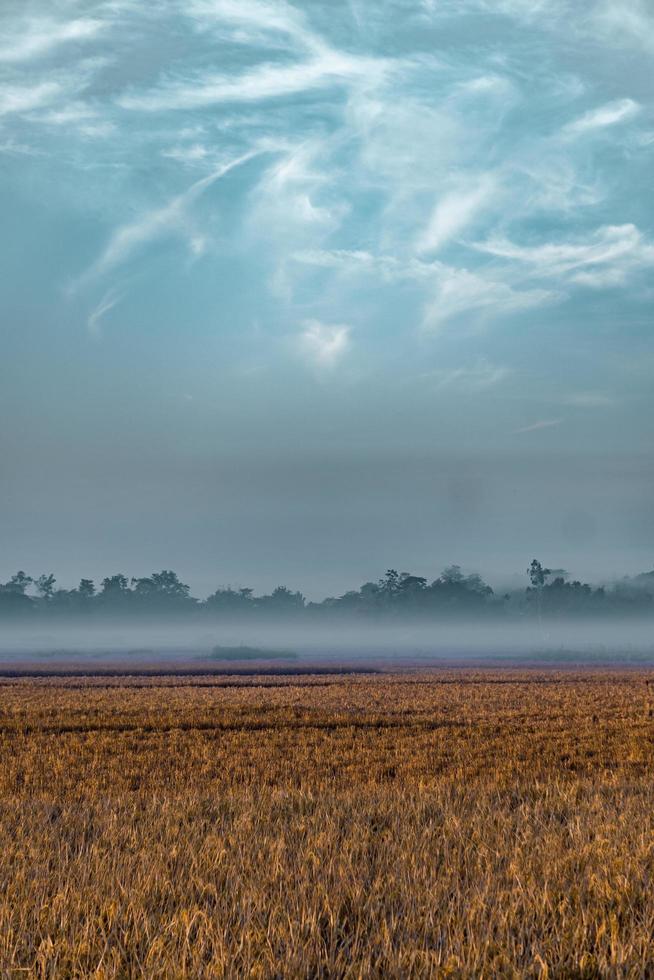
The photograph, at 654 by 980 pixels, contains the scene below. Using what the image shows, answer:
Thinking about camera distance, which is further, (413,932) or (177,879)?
(177,879)

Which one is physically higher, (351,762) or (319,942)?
(319,942)

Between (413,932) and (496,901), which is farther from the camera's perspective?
(496,901)

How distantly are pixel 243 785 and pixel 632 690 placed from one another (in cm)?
3472

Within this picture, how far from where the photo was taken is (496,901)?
7.43 meters

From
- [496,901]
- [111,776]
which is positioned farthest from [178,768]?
[496,901]

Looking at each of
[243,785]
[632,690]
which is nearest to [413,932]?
[243,785]

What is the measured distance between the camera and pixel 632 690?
1854 inches

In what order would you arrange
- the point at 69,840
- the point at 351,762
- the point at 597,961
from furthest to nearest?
the point at 351,762, the point at 69,840, the point at 597,961

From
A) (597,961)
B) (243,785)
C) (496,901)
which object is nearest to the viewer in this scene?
(597,961)

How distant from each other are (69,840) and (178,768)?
433 inches

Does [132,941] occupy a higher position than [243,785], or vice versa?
[132,941]

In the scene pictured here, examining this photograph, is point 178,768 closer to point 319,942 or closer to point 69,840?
point 69,840

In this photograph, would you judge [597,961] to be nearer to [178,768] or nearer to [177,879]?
[177,879]

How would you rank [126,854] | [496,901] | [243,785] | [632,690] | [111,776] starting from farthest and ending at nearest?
[632,690] → [111,776] → [243,785] → [126,854] → [496,901]
